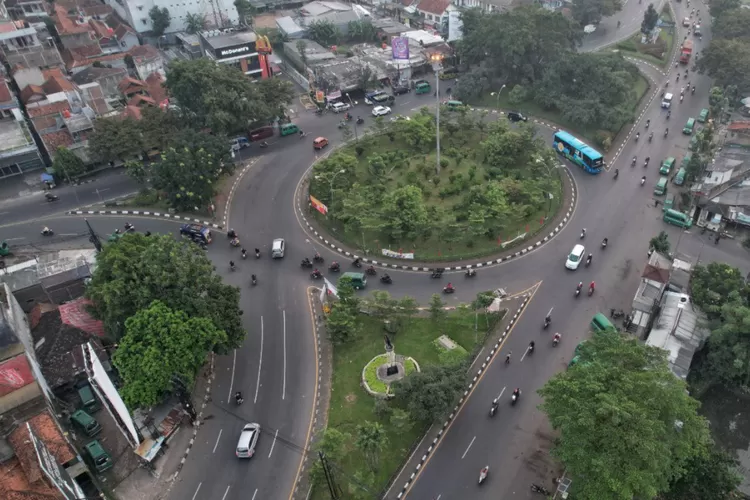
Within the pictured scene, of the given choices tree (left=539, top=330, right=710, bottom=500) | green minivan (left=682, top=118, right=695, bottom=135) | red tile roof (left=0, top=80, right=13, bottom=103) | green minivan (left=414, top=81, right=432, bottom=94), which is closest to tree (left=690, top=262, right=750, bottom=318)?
tree (left=539, top=330, right=710, bottom=500)

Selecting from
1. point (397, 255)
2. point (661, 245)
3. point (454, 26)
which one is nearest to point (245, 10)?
point (454, 26)

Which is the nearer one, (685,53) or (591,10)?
(685,53)

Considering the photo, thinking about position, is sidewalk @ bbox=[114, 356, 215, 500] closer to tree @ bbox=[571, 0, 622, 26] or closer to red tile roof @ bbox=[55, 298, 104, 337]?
red tile roof @ bbox=[55, 298, 104, 337]

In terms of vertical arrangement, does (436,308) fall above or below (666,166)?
below

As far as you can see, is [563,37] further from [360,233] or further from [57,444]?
[57,444]

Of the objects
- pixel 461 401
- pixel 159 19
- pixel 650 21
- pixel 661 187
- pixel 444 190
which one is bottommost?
pixel 461 401

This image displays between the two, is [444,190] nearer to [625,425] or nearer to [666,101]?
[625,425]
